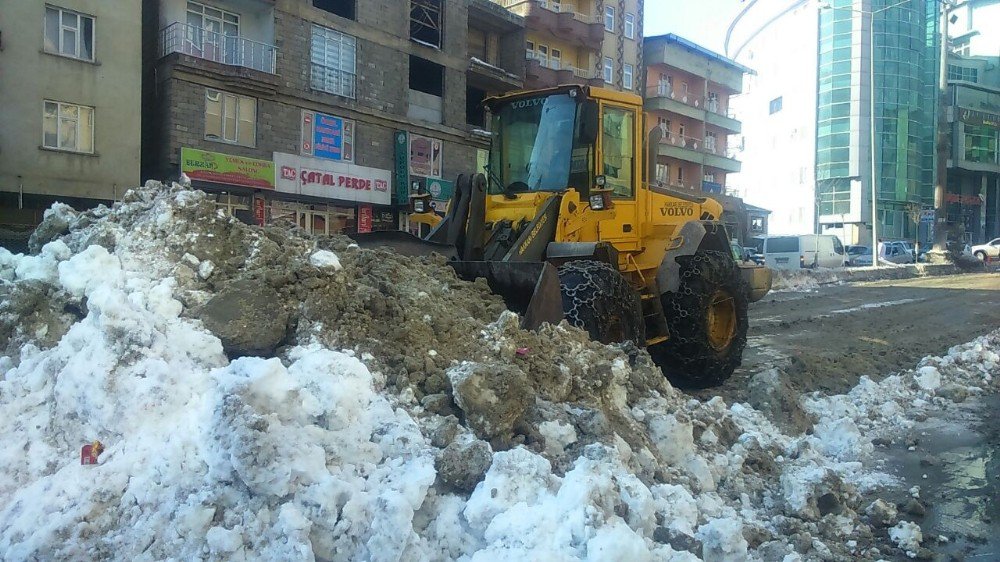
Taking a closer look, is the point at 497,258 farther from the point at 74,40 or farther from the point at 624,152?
the point at 74,40

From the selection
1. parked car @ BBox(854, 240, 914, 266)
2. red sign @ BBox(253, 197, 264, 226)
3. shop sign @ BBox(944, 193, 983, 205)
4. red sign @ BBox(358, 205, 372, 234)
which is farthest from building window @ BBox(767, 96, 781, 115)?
red sign @ BBox(253, 197, 264, 226)

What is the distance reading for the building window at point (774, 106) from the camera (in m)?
56.7

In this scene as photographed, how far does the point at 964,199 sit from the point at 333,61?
181ft

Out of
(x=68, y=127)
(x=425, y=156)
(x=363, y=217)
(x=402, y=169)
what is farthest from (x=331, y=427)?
(x=425, y=156)

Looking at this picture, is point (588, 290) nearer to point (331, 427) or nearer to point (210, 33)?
point (331, 427)

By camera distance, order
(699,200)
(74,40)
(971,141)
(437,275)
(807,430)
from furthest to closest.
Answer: (971,141), (74,40), (699,200), (807,430), (437,275)

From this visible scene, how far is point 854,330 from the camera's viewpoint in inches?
493

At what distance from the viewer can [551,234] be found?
264 inches

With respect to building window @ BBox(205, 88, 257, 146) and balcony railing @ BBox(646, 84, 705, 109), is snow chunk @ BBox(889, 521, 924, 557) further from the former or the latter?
balcony railing @ BBox(646, 84, 705, 109)

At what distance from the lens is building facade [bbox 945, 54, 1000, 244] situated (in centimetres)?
5812

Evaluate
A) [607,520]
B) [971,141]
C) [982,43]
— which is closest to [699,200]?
[607,520]

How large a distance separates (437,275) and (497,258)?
119 centimetres

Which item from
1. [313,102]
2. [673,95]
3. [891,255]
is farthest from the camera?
[673,95]

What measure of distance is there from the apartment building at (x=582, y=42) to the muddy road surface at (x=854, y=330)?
50.9 ft
